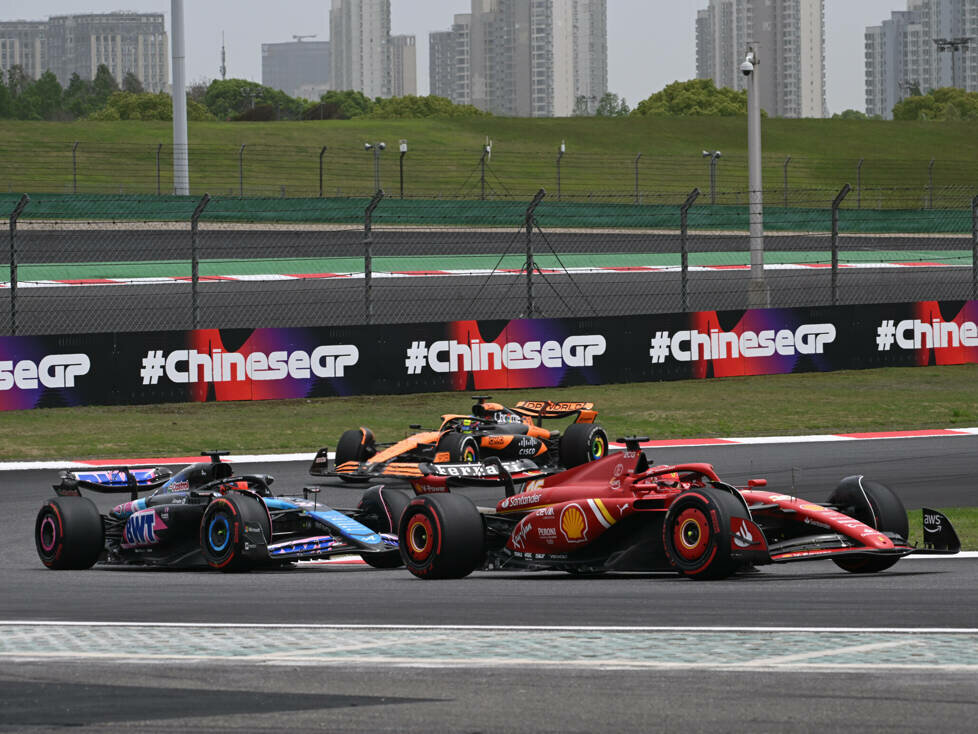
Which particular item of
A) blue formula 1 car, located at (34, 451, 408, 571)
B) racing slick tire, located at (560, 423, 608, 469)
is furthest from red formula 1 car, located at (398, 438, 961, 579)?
racing slick tire, located at (560, 423, 608, 469)

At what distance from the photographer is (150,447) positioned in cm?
1752

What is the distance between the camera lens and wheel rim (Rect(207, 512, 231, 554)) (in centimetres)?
992

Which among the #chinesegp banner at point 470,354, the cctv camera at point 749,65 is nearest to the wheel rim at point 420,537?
the #chinesegp banner at point 470,354

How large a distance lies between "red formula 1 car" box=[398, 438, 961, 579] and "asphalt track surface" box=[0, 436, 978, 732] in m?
0.15

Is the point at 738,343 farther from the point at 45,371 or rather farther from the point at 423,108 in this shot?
the point at 423,108

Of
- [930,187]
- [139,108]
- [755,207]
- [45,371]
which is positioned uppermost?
[139,108]

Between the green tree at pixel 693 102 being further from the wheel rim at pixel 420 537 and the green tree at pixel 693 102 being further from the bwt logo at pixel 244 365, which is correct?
the wheel rim at pixel 420 537

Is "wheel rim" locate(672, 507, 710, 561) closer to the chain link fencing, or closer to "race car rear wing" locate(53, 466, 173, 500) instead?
"race car rear wing" locate(53, 466, 173, 500)

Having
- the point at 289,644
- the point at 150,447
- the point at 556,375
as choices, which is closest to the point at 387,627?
the point at 289,644

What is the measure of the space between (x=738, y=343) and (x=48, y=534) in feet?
44.3

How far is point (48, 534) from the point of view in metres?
10.7

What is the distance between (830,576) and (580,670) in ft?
11.1

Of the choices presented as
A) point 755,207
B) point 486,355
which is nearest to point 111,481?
point 486,355

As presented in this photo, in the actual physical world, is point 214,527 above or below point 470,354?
below
